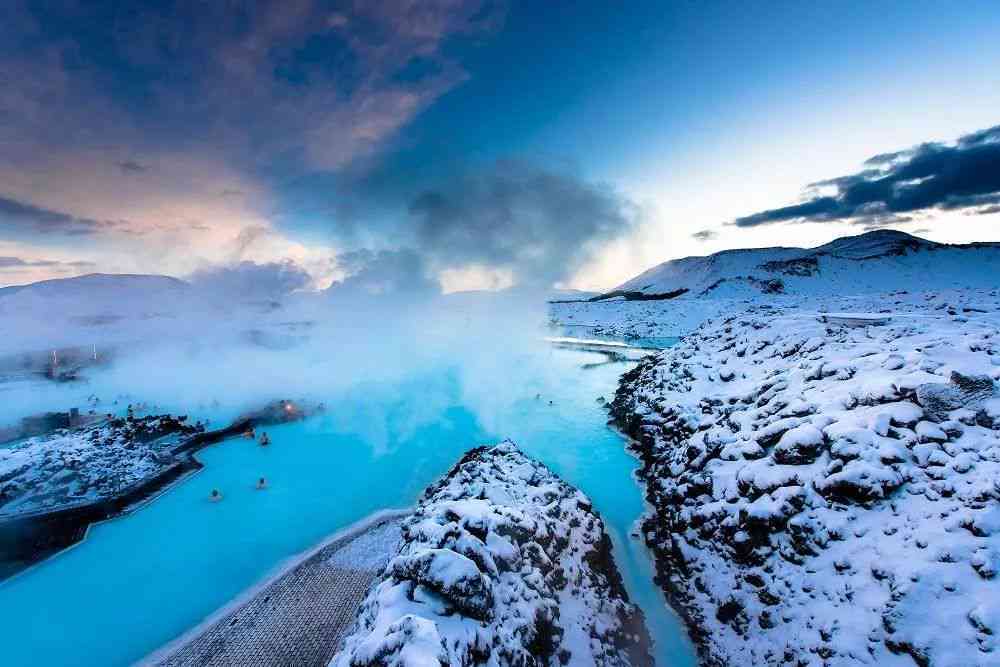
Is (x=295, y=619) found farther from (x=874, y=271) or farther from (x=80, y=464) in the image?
(x=874, y=271)

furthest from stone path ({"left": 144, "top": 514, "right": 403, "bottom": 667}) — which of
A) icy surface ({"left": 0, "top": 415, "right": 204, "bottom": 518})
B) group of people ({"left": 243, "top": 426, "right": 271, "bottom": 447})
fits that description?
group of people ({"left": 243, "top": 426, "right": 271, "bottom": 447})

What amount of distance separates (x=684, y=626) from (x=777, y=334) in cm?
1432

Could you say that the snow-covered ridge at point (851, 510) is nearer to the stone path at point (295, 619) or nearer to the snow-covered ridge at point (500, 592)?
the snow-covered ridge at point (500, 592)

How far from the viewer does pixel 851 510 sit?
7.62 metres

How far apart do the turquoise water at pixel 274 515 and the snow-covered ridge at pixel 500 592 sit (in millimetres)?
1497

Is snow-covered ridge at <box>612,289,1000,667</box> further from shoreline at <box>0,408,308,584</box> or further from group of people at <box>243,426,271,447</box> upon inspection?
group of people at <box>243,426,271,447</box>

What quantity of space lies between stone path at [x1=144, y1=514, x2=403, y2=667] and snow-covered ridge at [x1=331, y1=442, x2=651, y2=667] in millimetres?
2175

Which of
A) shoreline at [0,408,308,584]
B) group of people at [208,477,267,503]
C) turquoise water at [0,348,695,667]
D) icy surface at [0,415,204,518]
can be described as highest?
icy surface at [0,415,204,518]

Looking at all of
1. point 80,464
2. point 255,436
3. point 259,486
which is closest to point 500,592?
point 259,486

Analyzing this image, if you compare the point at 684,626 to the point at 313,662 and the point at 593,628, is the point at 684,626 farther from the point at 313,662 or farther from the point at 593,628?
the point at 313,662

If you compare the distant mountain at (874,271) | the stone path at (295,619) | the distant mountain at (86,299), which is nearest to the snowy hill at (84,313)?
the distant mountain at (86,299)

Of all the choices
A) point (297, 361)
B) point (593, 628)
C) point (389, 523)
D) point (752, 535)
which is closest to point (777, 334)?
point (752, 535)

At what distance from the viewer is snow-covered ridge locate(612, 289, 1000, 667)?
5742mm

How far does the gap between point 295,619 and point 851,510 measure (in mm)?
12845
